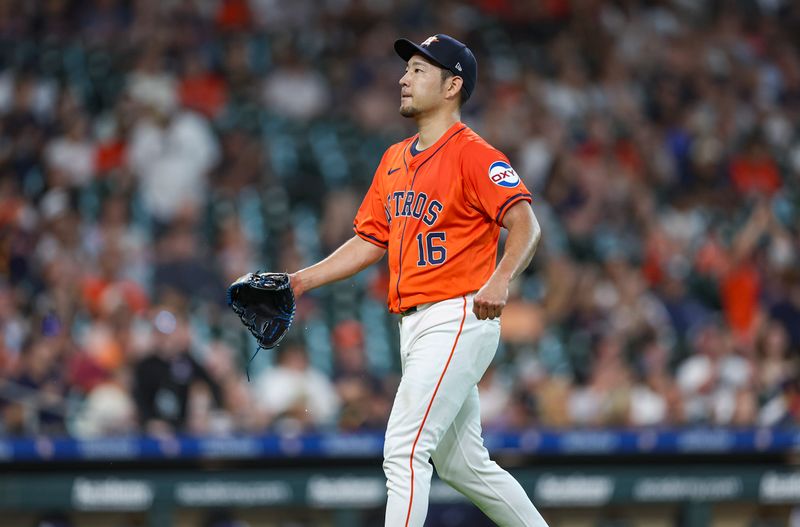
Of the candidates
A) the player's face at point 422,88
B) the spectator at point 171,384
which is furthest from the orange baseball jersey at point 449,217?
the spectator at point 171,384

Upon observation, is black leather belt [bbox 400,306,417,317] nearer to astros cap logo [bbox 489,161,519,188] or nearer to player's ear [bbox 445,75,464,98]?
astros cap logo [bbox 489,161,519,188]

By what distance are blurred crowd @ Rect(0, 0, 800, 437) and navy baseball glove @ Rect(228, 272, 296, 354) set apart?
8.70 feet

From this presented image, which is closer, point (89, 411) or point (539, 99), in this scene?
point (89, 411)

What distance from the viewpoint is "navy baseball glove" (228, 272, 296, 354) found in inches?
171

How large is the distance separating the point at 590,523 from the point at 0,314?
153 inches

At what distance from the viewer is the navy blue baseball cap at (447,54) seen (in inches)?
170

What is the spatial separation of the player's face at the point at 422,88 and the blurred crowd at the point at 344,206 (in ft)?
10.6

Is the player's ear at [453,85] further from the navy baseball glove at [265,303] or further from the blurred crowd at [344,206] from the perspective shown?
the blurred crowd at [344,206]

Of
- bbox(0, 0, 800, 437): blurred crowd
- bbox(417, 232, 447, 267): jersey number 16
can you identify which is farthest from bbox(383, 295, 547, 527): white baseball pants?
bbox(0, 0, 800, 437): blurred crowd

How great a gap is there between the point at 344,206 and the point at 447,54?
549 cm

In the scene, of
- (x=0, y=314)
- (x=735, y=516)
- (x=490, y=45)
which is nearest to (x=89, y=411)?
(x=0, y=314)

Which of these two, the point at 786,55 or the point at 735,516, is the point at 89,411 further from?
the point at 786,55

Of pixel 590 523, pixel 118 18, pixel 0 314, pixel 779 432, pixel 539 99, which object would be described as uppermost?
pixel 118 18

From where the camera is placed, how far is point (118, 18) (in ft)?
36.6
